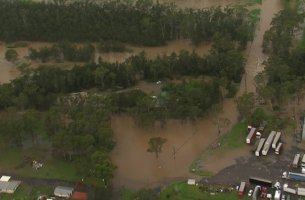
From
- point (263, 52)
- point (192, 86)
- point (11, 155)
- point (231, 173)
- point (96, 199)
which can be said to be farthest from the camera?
point (263, 52)

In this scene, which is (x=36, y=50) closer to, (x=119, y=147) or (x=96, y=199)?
(x=119, y=147)

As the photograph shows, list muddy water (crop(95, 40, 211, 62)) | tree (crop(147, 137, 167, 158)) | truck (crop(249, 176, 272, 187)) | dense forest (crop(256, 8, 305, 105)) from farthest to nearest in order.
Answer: muddy water (crop(95, 40, 211, 62))
dense forest (crop(256, 8, 305, 105))
tree (crop(147, 137, 167, 158))
truck (crop(249, 176, 272, 187))

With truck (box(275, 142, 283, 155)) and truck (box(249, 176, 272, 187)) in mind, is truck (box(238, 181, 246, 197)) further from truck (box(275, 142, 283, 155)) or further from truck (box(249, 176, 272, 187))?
truck (box(275, 142, 283, 155))

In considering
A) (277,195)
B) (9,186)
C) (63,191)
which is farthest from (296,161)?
(9,186)

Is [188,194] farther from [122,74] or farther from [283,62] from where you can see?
→ [283,62]

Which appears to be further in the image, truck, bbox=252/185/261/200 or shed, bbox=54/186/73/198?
shed, bbox=54/186/73/198

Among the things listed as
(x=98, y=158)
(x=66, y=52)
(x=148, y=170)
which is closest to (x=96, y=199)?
(x=98, y=158)

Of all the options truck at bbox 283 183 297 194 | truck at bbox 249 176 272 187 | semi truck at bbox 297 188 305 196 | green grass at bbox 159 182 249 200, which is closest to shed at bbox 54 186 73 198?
green grass at bbox 159 182 249 200
